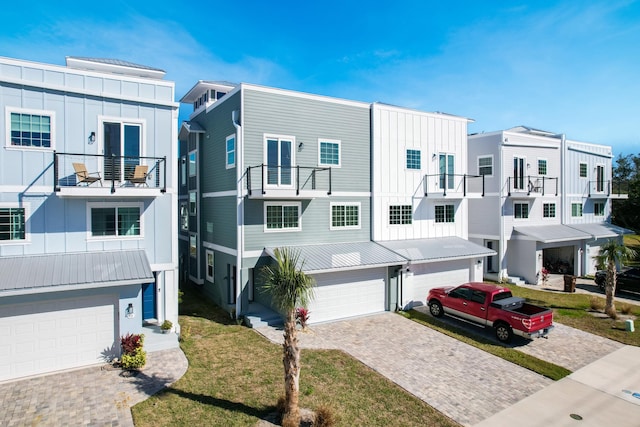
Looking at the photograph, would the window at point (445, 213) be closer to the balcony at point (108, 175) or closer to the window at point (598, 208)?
the balcony at point (108, 175)

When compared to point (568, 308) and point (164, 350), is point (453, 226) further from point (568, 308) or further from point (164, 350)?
point (164, 350)

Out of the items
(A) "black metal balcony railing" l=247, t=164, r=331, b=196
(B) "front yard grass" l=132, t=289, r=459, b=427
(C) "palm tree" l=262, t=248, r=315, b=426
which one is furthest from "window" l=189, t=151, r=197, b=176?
(C) "palm tree" l=262, t=248, r=315, b=426

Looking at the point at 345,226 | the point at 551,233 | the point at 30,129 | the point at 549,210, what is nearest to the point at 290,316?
the point at 345,226

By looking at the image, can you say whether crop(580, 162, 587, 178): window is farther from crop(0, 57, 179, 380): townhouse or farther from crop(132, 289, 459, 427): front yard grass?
crop(0, 57, 179, 380): townhouse

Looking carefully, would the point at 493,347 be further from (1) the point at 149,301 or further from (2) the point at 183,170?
(2) the point at 183,170

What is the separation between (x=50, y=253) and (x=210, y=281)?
29.5 feet

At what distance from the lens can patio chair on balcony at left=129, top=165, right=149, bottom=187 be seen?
44.3 feet

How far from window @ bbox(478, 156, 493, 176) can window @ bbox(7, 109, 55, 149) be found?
988 inches

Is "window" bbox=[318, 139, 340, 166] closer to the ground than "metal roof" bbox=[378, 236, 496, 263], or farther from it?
farther from it

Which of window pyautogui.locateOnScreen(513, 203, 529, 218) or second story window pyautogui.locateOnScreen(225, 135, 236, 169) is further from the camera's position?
window pyautogui.locateOnScreen(513, 203, 529, 218)

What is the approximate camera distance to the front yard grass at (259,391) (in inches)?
378

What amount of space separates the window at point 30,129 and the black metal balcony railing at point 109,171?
727 millimetres

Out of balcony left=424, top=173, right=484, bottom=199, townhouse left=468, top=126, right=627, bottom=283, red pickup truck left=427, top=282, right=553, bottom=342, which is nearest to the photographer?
red pickup truck left=427, top=282, right=553, bottom=342

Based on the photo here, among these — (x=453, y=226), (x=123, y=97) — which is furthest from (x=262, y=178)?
(x=453, y=226)
